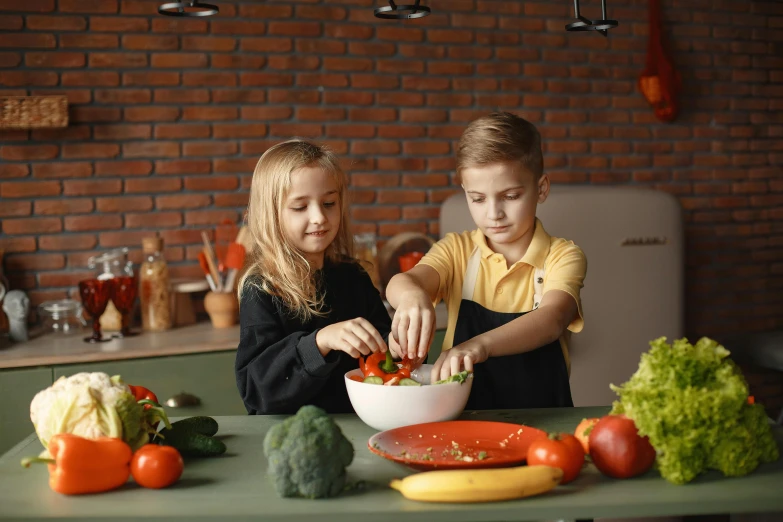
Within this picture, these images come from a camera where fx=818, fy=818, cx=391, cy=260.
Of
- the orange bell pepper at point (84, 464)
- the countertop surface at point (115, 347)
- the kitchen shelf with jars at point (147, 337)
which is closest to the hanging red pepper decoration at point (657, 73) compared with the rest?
the kitchen shelf with jars at point (147, 337)

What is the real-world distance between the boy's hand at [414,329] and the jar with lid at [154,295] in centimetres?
164

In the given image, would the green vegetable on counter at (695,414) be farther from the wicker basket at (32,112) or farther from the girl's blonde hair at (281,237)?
the wicker basket at (32,112)

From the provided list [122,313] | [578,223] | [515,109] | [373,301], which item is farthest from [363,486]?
[515,109]

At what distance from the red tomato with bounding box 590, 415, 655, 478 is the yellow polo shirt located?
2.04 feet

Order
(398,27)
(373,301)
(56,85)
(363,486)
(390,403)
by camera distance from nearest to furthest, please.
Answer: (363,486) → (390,403) → (373,301) → (56,85) → (398,27)

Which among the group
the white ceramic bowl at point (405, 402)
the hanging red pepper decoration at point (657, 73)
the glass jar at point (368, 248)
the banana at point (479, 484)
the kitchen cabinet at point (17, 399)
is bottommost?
the kitchen cabinet at point (17, 399)

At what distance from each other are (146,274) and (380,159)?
111 centimetres

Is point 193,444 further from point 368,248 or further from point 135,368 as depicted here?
point 368,248

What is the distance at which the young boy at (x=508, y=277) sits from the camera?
1811mm

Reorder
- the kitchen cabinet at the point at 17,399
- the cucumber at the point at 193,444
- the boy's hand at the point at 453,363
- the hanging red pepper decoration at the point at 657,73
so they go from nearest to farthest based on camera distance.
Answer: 1. the cucumber at the point at 193,444
2. the boy's hand at the point at 453,363
3. the kitchen cabinet at the point at 17,399
4. the hanging red pepper decoration at the point at 657,73

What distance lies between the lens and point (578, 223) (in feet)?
10.3

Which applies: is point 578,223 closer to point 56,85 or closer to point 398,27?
point 398,27

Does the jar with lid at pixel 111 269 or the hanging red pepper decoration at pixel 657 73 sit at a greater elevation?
the hanging red pepper decoration at pixel 657 73

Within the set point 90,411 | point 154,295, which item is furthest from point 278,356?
point 154,295
